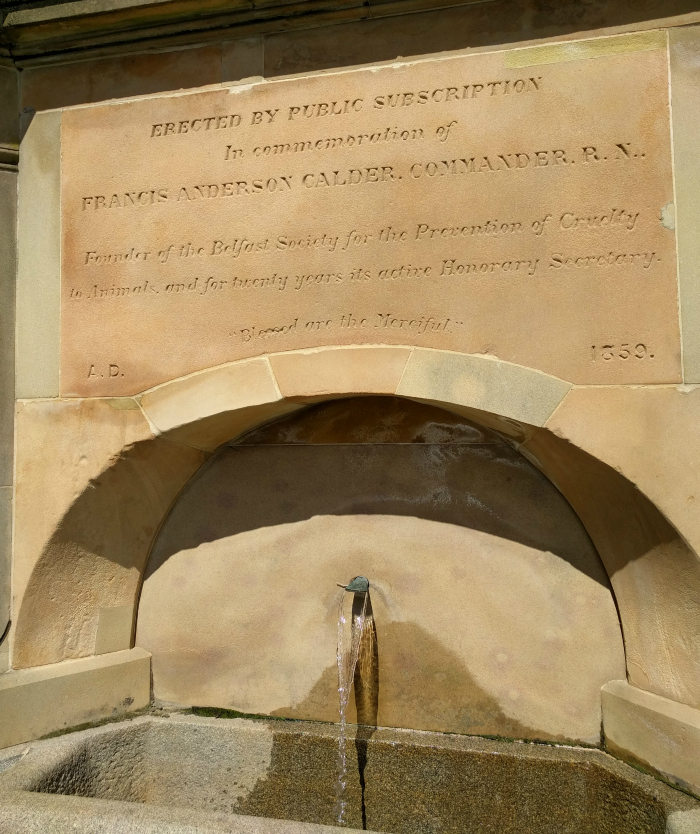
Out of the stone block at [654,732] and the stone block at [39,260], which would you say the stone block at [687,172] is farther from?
the stone block at [39,260]

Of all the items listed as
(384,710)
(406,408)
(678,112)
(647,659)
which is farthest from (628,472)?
(384,710)

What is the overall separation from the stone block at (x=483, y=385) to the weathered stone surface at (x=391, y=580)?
485 millimetres

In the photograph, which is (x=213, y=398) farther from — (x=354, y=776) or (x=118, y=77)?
(x=354, y=776)

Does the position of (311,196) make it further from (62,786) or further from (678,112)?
(62,786)

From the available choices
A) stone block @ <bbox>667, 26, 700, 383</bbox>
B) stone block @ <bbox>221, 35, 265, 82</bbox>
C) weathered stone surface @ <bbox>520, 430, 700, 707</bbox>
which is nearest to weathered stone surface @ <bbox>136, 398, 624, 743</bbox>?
weathered stone surface @ <bbox>520, 430, 700, 707</bbox>

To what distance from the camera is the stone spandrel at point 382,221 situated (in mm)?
2537

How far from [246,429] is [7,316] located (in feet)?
3.81

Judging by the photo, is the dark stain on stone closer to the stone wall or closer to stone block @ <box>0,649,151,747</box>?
the stone wall

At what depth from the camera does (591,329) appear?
8.38 ft

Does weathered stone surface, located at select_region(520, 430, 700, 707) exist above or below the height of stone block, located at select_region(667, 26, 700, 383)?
below

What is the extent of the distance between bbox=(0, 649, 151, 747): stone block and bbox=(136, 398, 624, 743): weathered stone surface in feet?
0.41

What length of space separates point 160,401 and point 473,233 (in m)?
1.44

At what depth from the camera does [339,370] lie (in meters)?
2.77

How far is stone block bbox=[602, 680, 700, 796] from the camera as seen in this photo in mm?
2428
